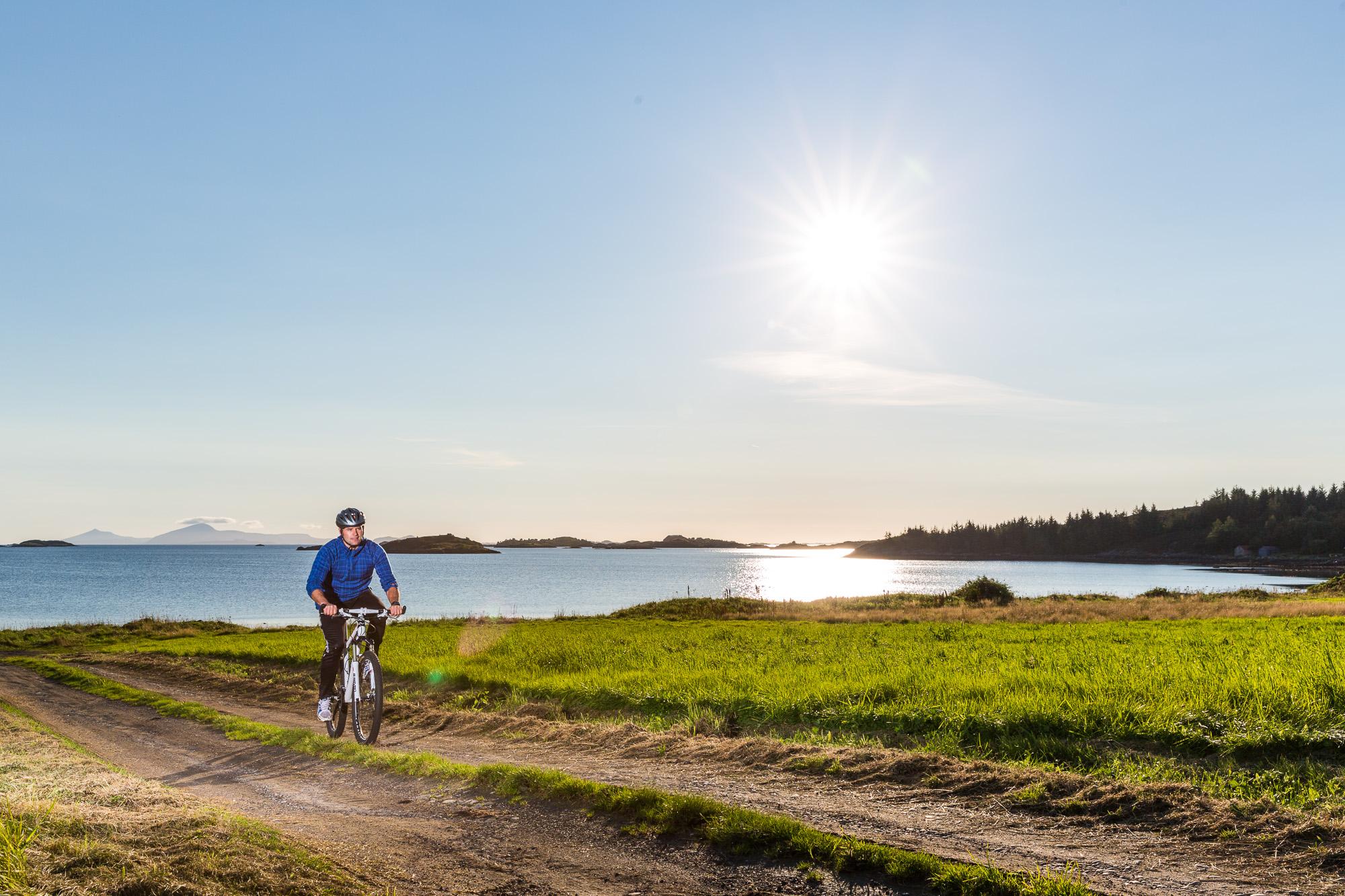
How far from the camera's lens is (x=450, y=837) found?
8266 mm

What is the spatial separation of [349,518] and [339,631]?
1856 mm

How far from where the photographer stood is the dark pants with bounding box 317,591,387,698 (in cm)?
1245

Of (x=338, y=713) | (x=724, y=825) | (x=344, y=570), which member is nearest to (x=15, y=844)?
(x=724, y=825)

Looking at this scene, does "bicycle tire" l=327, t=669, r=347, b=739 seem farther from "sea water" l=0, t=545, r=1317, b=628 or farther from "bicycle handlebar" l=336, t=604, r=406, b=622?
"sea water" l=0, t=545, r=1317, b=628

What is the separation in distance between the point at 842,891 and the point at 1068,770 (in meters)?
5.25

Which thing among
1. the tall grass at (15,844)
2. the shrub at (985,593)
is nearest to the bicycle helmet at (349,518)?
the tall grass at (15,844)

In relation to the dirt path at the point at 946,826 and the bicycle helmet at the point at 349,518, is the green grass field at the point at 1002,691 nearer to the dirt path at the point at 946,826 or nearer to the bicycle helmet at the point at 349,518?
the dirt path at the point at 946,826

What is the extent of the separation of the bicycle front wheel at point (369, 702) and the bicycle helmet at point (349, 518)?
2.06 meters

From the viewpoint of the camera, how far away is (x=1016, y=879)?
6789mm

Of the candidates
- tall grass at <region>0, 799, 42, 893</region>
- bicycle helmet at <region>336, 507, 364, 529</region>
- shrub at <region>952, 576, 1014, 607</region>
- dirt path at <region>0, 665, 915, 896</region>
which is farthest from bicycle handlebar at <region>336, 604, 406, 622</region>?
shrub at <region>952, 576, 1014, 607</region>

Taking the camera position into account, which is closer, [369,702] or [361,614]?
[361,614]

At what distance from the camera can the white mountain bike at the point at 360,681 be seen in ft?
41.0

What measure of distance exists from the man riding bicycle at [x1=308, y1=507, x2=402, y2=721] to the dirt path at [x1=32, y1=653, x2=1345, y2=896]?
261cm

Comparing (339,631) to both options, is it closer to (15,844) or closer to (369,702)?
(369,702)
